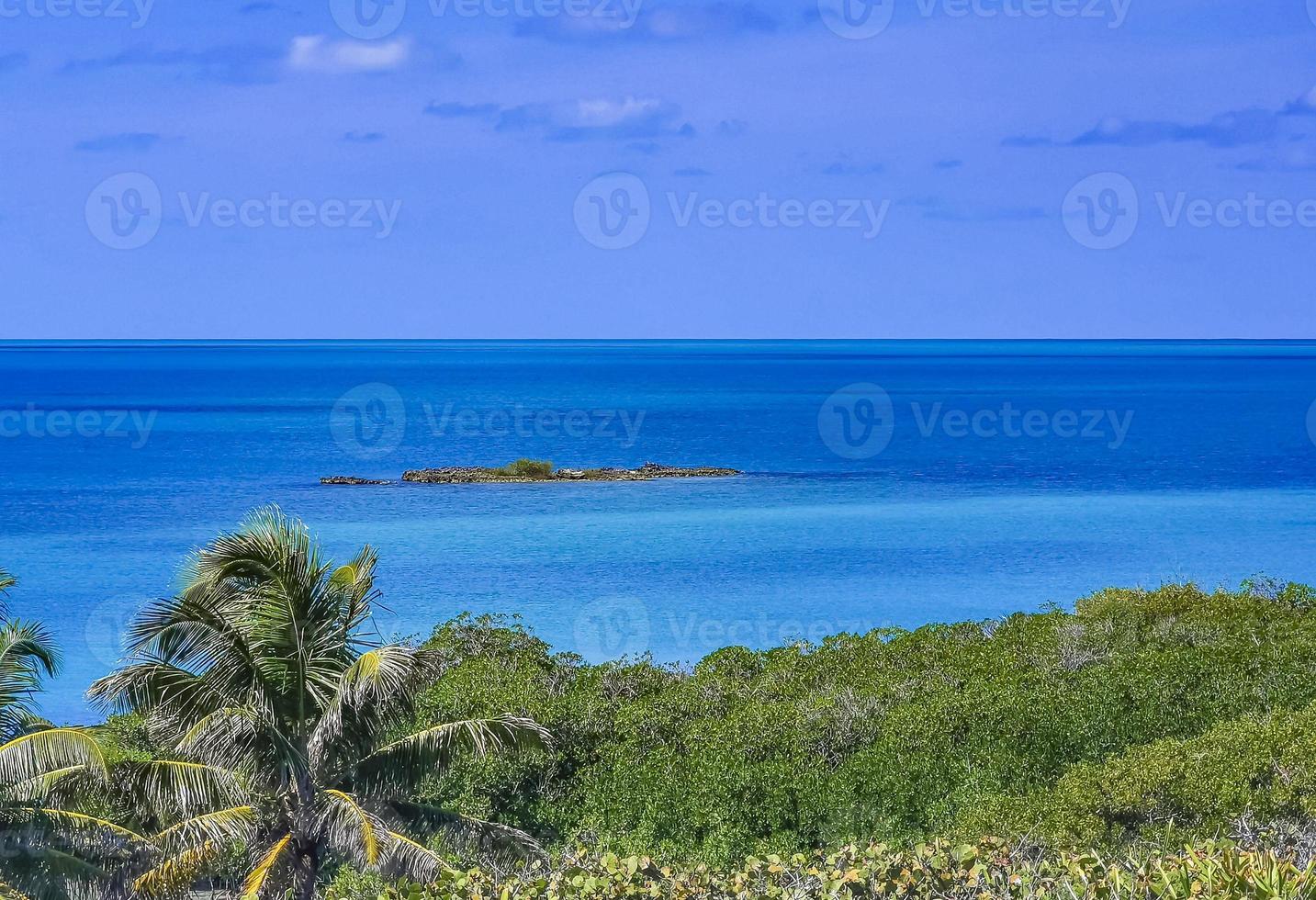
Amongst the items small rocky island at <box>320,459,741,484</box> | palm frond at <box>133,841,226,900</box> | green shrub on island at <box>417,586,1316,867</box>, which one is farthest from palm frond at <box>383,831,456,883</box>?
small rocky island at <box>320,459,741,484</box>

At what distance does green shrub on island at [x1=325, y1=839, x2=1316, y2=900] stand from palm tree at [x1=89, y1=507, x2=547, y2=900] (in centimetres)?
329

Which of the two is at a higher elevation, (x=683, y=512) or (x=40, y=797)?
(x=683, y=512)

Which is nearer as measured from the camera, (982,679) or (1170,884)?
(1170,884)

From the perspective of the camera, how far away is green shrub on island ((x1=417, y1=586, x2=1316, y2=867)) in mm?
15781

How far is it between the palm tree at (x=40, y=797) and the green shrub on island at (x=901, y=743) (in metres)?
4.85

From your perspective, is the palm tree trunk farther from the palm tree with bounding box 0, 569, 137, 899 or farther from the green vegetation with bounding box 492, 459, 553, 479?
the green vegetation with bounding box 492, 459, 553, 479

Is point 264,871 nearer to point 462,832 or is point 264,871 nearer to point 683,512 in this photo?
point 462,832

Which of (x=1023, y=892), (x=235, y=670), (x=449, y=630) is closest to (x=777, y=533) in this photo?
(x=449, y=630)

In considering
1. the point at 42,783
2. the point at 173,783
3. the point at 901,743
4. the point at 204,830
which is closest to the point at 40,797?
the point at 42,783

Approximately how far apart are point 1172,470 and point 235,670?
80.1m

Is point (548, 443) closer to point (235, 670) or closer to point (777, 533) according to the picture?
Result: point (777, 533)

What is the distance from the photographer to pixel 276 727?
15078 millimetres

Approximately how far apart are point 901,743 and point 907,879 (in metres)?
8.80

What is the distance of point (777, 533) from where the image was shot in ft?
198
